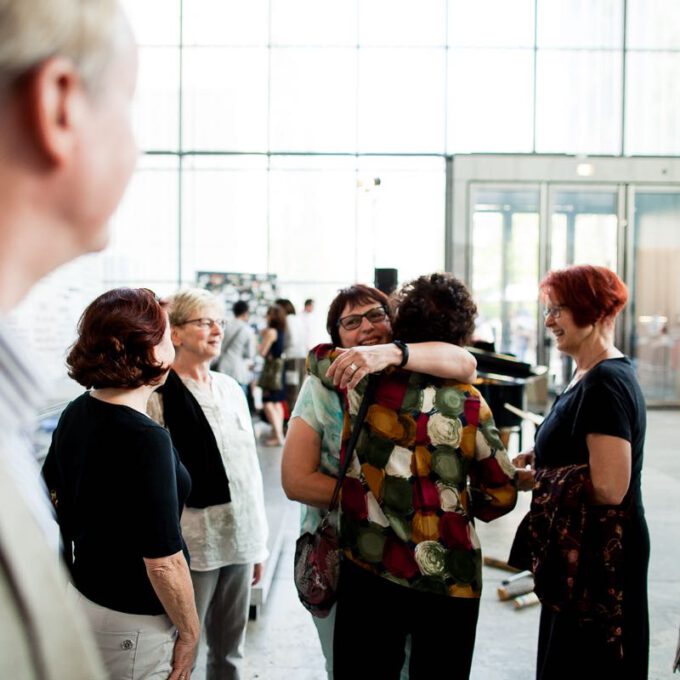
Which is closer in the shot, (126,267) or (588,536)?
(588,536)

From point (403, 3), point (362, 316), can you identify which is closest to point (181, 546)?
point (362, 316)

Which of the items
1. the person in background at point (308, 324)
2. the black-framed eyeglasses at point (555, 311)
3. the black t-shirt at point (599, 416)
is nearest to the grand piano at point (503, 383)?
the black-framed eyeglasses at point (555, 311)

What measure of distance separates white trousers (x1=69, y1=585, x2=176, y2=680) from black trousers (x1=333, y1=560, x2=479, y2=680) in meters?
0.53

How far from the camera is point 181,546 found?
1.71 metres

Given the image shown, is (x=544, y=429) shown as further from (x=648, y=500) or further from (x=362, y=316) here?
(x=648, y=500)

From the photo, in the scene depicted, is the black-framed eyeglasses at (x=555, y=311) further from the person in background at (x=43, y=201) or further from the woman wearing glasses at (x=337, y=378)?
the person in background at (x=43, y=201)

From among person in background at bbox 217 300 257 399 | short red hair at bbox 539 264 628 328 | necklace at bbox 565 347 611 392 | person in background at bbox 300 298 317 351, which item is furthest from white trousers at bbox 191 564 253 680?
person in background at bbox 300 298 317 351

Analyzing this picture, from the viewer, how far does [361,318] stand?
2268 mm

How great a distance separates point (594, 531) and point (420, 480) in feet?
2.24

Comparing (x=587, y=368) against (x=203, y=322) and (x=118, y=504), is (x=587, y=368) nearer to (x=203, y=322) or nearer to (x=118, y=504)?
(x=203, y=322)

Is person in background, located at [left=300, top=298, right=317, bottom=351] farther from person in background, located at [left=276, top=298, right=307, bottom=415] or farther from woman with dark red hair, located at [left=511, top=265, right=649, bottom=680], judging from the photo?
woman with dark red hair, located at [left=511, top=265, right=649, bottom=680]

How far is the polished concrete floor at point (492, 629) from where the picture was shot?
341 cm

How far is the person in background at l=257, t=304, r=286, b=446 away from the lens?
923cm

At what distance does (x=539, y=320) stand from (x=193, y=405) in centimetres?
1129
